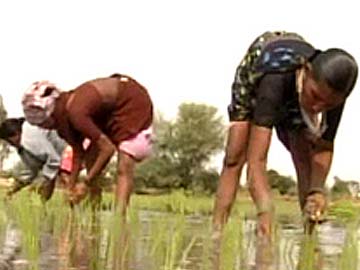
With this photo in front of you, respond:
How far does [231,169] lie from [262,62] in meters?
0.64

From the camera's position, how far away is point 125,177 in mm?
5926

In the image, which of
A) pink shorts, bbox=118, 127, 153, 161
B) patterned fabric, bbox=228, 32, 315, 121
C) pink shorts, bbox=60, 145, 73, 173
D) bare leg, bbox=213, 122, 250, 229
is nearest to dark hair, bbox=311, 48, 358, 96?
patterned fabric, bbox=228, 32, 315, 121

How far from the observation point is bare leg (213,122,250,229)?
5.03 m

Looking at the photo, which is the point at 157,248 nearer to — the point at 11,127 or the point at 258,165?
the point at 258,165

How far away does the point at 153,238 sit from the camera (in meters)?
4.12

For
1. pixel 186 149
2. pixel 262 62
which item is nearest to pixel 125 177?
pixel 262 62

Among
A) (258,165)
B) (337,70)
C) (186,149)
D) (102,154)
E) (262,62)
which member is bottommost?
(258,165)

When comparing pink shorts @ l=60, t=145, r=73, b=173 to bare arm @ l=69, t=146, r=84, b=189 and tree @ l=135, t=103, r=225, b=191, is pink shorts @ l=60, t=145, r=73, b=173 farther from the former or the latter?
tree @ l=135, t=103, r=225, b=191

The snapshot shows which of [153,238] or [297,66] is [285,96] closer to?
[297,66]

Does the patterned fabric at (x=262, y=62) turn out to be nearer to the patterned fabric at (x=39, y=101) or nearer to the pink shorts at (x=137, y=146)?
the pink shorts at (x=137, y=146)

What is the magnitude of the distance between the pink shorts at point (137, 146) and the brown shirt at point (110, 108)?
35 mm

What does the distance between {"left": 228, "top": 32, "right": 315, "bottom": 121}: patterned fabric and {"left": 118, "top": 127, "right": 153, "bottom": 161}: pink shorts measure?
103 centimetres

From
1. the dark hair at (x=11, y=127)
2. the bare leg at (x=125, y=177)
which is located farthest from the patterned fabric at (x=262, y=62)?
the dark hair at (x=11, y=127)

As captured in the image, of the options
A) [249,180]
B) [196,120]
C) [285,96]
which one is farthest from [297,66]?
[196,120]
